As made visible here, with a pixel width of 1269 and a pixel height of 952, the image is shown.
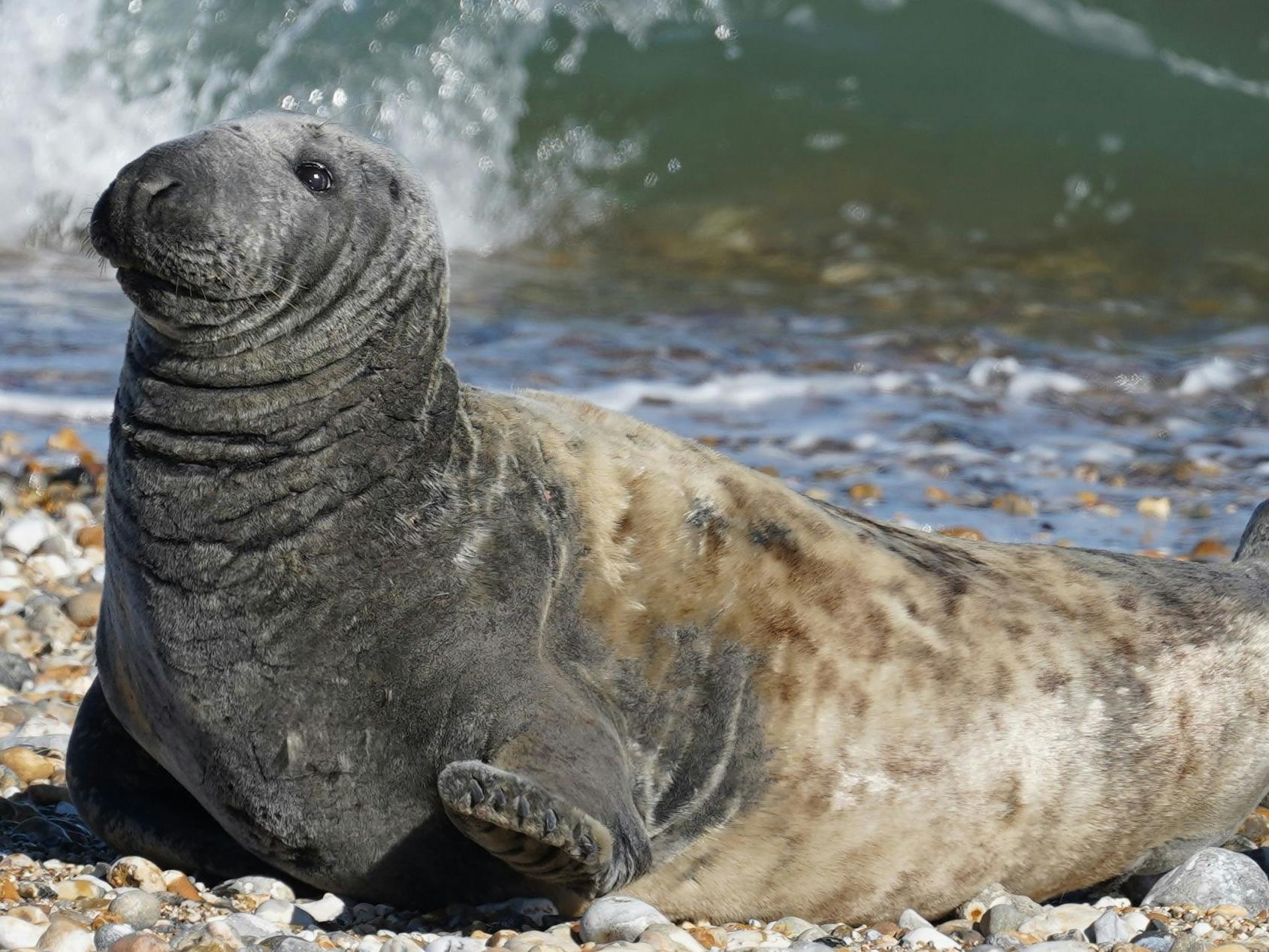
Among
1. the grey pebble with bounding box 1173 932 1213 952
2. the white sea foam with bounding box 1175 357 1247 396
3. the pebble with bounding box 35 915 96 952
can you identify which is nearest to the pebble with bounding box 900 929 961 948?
the grey pebble with bounding box 1173 932 1213 952

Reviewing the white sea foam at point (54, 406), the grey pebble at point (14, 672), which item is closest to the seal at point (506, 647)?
the grey pebble at point (14, 672)

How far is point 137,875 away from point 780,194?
10810 mm

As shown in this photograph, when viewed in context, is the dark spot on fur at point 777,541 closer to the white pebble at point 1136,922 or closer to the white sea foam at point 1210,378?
the white pebble at point 1136,922

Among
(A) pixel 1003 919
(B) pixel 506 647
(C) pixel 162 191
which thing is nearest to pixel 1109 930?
(A) pixel 1003 919

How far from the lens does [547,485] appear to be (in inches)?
154

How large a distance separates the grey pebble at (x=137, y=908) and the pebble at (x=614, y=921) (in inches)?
31.7

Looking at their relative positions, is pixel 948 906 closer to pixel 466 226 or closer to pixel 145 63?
pixel 466 226

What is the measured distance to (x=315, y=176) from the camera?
3.80 metres

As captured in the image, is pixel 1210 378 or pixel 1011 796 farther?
pixel 1210 378

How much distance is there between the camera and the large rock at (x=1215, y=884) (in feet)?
13.1

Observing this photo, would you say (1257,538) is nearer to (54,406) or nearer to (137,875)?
(137,875)

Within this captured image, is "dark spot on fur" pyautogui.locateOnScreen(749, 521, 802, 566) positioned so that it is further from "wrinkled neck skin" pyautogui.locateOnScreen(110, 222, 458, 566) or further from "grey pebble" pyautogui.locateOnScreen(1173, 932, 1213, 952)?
"grey pebble" pyautogui.locateOnScreen(1173, 932, 1213, 952)

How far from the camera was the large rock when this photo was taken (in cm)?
401

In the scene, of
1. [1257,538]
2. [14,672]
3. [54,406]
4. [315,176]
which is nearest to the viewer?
[315,176]
